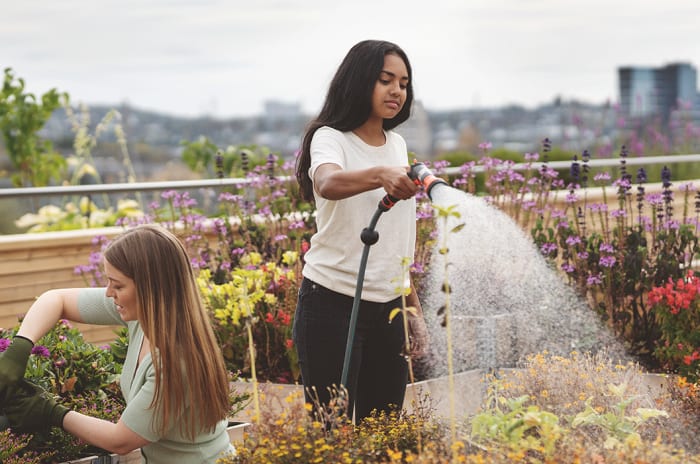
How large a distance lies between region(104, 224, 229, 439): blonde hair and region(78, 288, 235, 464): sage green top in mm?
26

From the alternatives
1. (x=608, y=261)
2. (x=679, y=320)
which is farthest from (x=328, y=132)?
(x=608, y=261)

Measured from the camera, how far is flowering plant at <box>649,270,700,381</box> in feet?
10.3

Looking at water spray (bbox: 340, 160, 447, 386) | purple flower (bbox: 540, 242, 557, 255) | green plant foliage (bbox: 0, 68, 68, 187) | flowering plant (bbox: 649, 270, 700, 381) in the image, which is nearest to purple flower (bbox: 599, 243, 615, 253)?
purple flower (bbox: 540, 242, 557, 255)

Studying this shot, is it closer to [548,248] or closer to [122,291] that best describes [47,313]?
[122,291]

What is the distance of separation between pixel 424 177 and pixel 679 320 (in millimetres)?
2061

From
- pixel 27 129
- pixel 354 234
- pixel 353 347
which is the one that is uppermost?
pixel 27 129

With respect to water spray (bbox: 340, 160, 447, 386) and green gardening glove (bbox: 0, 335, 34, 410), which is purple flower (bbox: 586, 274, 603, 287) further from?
green gardening glove (bbox: 0, 335, 34, 410)

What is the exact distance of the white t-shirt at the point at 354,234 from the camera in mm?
1974

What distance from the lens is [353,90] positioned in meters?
2.00

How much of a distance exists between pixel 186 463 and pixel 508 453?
707 millimetres

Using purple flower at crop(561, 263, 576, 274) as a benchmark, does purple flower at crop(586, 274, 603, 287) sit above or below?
below

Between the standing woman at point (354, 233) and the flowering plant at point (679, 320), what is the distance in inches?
58.9

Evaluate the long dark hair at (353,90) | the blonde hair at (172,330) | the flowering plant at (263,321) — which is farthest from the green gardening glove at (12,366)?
the flowering plant at (263,321)

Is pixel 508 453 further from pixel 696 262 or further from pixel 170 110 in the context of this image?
pixel 170 110
